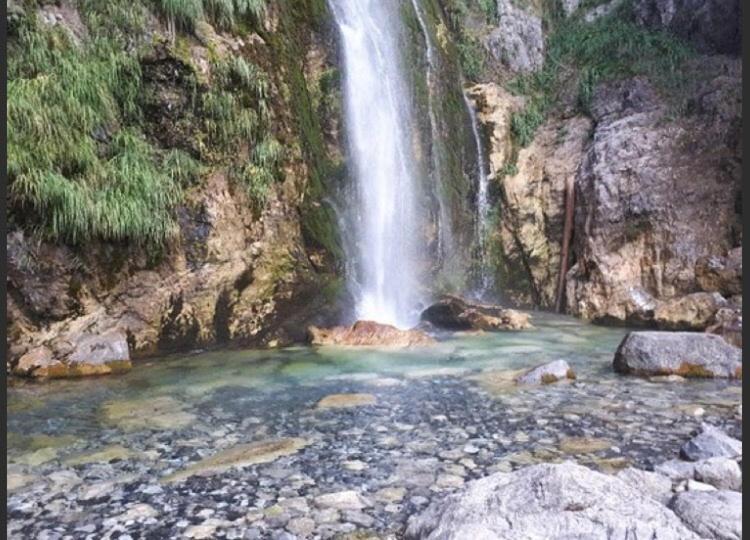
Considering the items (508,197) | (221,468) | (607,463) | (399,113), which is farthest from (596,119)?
(221,468)

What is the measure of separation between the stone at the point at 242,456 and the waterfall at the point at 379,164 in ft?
20.0

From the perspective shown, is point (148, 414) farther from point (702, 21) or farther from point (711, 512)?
point (702, 21)

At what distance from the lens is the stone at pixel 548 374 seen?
564 cm

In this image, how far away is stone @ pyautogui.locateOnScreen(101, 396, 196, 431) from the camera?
4.44m

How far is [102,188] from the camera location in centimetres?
670

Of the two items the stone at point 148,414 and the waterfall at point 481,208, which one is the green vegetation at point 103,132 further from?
the waterfall at point 481,208

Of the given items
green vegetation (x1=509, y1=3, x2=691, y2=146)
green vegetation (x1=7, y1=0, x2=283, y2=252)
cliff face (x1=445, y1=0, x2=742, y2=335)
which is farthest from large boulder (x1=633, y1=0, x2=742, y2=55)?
green vegetation (x1=7, y1=0, x2=283, y2=252)

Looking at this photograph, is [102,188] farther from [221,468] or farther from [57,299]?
[221,468]

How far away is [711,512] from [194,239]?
6.68m

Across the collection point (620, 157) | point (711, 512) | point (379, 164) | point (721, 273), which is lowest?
point (711, 512)

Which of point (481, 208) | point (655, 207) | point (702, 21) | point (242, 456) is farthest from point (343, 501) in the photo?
point (702, 21)

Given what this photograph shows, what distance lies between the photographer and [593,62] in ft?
50.8

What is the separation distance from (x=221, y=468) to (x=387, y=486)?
1067 mm

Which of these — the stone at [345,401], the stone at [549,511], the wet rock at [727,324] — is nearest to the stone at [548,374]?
the stone at [345,401]
